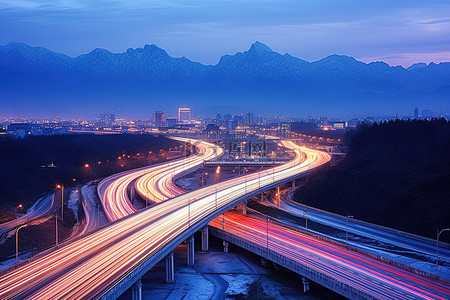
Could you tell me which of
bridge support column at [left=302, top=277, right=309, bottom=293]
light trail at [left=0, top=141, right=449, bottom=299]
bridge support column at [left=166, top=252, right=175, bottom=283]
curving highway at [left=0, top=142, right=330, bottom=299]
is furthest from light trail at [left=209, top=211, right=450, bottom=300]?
bridge support column at [left=166, top=252, right=175, bottom=283]

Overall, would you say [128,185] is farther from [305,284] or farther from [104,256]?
[305,284]

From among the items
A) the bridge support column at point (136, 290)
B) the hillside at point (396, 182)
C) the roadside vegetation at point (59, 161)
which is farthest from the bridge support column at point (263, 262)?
the roadside vegetation at point (59, 161)

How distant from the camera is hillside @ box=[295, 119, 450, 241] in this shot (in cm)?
3994

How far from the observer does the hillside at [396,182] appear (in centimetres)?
3994

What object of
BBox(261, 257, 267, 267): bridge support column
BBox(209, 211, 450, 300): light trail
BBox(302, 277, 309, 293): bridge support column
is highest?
BBox(209, 211, 450, 300): light trail

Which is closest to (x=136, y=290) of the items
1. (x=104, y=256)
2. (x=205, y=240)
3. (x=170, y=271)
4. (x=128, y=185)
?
(x=104, y=256)

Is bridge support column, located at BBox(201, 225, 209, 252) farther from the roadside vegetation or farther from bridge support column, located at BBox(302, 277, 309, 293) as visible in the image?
the roadside vegetation

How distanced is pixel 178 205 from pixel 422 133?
36.9 m

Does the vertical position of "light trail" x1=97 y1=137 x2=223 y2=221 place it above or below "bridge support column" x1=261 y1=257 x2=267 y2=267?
above

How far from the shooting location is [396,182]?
47.5 m

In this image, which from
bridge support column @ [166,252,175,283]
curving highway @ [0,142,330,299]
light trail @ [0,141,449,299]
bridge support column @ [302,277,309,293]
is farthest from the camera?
bridge support column @ [166,252,175,283]

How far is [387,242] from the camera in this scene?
117 ft

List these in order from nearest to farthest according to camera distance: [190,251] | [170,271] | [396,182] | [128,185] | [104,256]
Answer: [104,256] < [170,271] < [190,251] < [396,182] < [128,185]

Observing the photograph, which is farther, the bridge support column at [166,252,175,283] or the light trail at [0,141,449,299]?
the bridge support column at [166,252,175,283]
